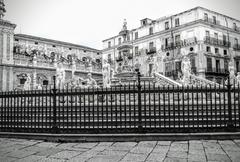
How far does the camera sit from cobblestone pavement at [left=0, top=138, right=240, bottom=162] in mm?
4070

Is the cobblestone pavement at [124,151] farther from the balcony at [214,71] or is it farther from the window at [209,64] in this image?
the window at [209,64]

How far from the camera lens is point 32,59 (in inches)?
1388

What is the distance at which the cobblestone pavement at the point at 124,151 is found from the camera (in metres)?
4.07

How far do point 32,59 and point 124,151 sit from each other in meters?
35.2

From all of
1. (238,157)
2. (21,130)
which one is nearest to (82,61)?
(21,130)

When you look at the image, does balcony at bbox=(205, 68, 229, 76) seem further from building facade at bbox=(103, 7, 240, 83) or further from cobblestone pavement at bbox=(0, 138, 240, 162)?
cobblestone pavement at bbox=(0, 138, 240, 162)

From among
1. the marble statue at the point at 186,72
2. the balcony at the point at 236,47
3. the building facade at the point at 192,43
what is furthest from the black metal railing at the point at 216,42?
the marble statue at the point at 186,72

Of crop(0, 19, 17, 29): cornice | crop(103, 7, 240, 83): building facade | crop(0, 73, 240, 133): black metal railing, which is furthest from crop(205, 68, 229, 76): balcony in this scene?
crop(0, 19, 17, 29): cornice

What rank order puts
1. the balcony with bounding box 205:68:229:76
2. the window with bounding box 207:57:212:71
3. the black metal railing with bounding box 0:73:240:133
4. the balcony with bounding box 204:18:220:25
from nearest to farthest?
the black metal railing with bounding box 0:73:240:133
the balcony with bounding box 205:68:229:76
the window with bounding box 207:57:212:71
the balcony with bounding box 204:18:220:25

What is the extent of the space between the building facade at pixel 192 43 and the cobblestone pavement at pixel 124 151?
25337mm

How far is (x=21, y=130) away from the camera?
6406mm

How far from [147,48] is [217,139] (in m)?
36.8

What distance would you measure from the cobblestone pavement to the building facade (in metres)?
25.3

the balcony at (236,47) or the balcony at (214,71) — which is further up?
the balcony at (236,47)
